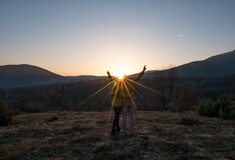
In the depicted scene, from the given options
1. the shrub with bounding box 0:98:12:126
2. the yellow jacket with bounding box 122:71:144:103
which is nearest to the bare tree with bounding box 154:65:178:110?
the shrub with bounding box 0:98:12:126

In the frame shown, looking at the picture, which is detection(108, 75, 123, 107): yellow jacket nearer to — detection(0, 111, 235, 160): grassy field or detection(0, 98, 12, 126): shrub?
detection(0, 111, 235, 160): grassy field

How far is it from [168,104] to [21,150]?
80.9 feet

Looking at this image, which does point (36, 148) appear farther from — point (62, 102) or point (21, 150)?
point (62, 102)

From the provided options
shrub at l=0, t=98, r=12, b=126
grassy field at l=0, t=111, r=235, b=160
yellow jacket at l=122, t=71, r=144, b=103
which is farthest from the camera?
shrub at l=0, t=98, r=12, b=126

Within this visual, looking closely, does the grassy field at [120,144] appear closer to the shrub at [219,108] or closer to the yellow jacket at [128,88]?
the yellow jacket at [128,88]

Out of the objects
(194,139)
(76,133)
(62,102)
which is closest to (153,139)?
(194,139)

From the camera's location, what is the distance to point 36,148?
30.6ft

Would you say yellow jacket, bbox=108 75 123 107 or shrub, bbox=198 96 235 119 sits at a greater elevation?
yellow jacket, bbox=108 75 123 107

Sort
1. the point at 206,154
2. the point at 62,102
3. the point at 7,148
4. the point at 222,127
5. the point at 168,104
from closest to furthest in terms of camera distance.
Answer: the point at 206,154 < the point at 7,148 < the point at 222,127 < the point at 168,104 < the point at 62,102

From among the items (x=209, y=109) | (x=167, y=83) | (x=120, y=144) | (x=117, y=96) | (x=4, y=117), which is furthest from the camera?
(x=167, y=83)

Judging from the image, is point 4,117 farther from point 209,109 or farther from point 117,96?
point 209,109

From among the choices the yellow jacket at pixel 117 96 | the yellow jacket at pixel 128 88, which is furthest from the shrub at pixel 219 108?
the yellow jacket at pixel 117 96

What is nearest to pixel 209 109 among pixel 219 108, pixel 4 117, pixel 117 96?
pixel 219 108

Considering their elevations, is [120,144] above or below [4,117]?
below
